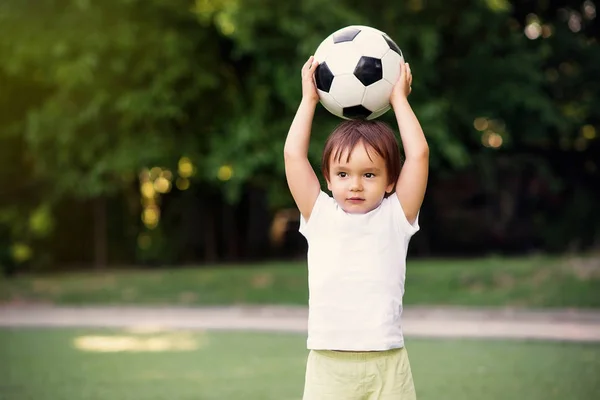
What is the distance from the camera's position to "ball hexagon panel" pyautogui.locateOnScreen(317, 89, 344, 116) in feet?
14.1

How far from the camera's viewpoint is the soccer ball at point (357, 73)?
4289 millimetres

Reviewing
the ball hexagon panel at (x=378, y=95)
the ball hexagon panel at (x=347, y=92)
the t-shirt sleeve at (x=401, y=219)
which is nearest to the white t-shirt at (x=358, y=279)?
the t-shirt sleeve at (x=401, y=219)

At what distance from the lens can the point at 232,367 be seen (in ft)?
30.5

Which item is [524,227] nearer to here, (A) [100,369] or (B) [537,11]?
(B) [537,11]

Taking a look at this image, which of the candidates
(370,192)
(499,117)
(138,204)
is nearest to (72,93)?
(138,204)

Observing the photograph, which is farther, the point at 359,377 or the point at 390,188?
the point at 390,188

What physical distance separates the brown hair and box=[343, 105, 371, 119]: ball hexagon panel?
65cm

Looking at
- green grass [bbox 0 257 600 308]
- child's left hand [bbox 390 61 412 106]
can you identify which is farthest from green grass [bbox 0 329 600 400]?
child's left hand [bbox 390 61 412 106]

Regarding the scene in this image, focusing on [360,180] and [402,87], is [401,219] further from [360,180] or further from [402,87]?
[402,87]

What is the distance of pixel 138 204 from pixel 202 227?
1.46 meters

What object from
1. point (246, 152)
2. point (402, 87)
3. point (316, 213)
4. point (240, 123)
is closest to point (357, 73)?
point (402, 87)

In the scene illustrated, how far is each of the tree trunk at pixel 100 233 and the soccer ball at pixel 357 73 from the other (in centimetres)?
1732

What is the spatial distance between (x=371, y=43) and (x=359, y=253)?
133 centimetres

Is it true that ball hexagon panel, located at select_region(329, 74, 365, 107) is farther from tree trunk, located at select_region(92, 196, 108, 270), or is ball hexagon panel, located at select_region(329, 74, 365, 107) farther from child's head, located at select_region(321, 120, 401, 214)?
tree trunk, located at select_region(92, 196, 108, 270)
